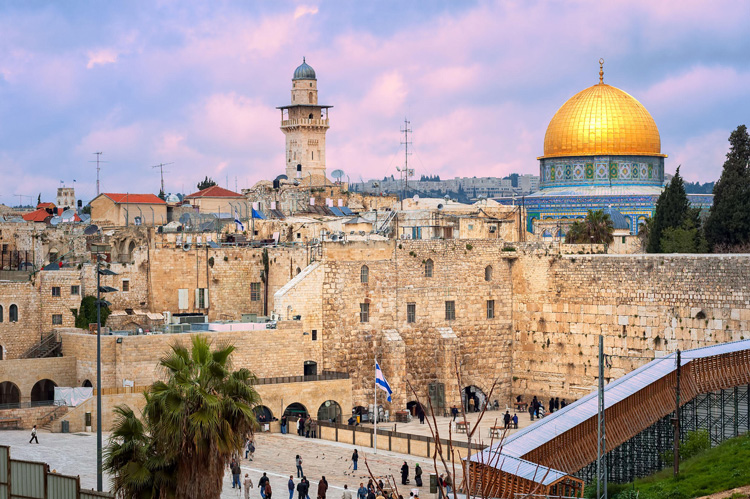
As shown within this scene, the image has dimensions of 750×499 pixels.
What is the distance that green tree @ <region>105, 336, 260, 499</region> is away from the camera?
21297 mm

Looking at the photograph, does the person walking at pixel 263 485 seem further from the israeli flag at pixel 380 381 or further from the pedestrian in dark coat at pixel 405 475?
the israeli flag at pixel 380 381

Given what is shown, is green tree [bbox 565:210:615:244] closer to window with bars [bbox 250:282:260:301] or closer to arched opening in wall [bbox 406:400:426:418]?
arched opening in wall [bbox 406:400:426:418]

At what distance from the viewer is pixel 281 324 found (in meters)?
38.1

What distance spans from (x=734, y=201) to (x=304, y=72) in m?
33.7

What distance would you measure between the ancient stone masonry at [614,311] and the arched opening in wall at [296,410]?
855 cm

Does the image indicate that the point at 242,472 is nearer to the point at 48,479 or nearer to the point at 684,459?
the point at 684,459

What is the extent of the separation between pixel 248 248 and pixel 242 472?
1510 cm

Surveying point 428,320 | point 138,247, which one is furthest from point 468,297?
point 138,247

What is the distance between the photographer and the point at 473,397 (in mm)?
42406

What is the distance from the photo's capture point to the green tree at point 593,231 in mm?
47344

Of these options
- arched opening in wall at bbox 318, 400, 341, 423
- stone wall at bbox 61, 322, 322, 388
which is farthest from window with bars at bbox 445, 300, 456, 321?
arched opening in wall at bbox 318, 400, 341, 423

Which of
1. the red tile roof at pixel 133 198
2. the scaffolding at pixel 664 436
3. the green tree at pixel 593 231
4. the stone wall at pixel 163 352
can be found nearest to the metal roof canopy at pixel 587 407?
the scaffolding at pixel 664 436

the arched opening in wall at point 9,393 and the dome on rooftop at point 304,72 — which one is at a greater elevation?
the dome on rooftop at point 304,72

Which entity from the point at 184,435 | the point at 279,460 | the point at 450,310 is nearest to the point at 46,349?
the point at 279,460
